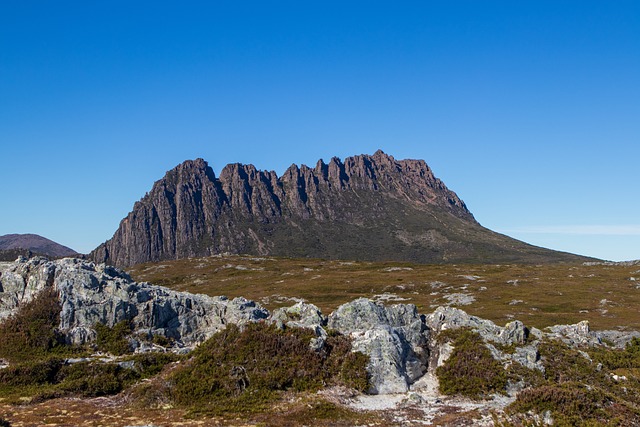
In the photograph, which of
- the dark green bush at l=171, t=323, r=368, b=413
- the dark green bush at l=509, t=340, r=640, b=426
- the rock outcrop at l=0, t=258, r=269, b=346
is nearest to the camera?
the dark green bush at l=509, t=340, r=640, b=426

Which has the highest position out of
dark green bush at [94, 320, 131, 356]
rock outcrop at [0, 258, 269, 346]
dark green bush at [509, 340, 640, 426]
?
rock outcrop at [0, 258, 269, 346]

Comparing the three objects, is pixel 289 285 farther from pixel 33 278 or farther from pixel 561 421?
pixel 561 421

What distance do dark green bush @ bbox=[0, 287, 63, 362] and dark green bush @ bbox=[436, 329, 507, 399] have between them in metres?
31.0

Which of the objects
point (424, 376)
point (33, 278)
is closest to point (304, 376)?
point (424, 376)

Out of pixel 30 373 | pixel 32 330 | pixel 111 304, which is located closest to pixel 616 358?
pixel 111 304

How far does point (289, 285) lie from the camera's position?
133375 mm

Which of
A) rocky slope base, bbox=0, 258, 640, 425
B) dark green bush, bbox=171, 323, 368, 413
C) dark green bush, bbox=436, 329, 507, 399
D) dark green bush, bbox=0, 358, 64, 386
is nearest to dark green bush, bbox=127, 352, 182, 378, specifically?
dark green bush, bbox=171, 323, 368, 413

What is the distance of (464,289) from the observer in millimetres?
115312

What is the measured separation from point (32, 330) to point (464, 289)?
9752cm

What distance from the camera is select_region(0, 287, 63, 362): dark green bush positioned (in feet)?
122

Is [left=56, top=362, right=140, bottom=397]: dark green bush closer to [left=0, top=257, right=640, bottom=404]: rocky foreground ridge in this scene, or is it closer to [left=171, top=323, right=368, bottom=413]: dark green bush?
[left=171, top=323, right=368, bottom=413]: dark green bush

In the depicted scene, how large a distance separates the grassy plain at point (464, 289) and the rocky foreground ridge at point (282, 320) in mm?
38385

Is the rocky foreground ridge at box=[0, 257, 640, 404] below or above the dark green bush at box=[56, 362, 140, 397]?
above

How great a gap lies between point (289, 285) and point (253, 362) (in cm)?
10246
